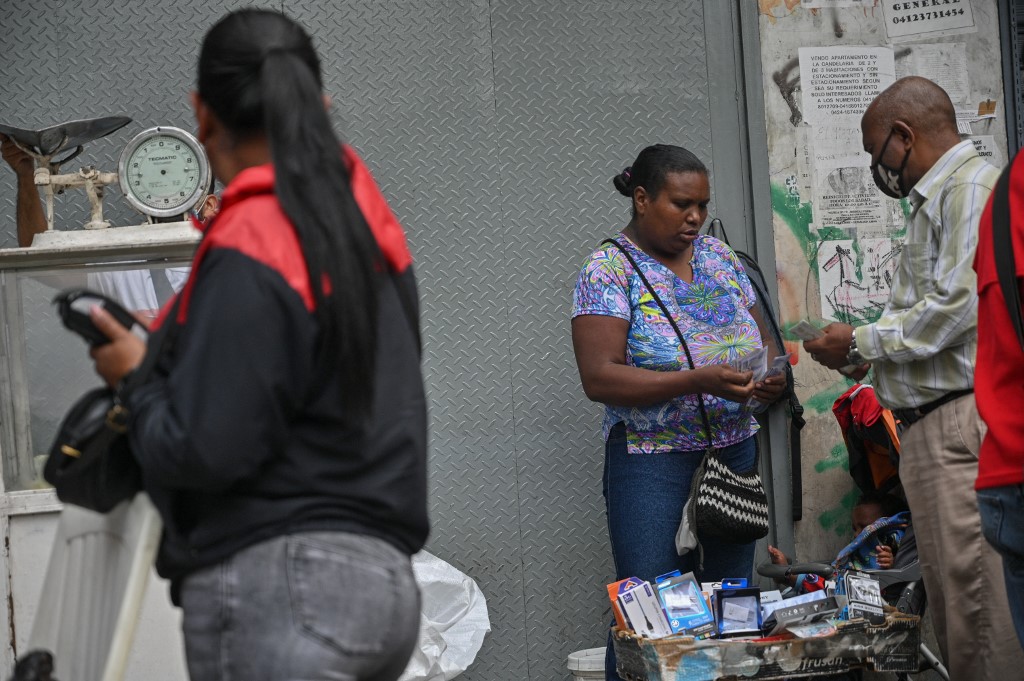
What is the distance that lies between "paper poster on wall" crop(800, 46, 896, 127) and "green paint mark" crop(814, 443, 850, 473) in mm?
1395

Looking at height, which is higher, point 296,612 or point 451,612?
point 296,612

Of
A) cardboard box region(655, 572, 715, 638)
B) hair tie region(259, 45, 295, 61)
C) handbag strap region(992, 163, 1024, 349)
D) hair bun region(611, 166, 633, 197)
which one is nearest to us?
hair tie region(259, 45, 295, 61)

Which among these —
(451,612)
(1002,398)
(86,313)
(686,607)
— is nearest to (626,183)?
(686,607)

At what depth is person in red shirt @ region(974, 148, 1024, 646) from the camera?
2477mm

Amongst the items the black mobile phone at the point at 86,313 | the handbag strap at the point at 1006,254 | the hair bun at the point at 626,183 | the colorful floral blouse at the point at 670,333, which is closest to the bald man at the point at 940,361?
the colorful floral blouse at the point at 670,333

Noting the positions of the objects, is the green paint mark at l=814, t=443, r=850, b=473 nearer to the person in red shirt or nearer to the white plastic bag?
the white plastic bag

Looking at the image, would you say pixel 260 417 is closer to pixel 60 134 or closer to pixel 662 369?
pixel 662 369

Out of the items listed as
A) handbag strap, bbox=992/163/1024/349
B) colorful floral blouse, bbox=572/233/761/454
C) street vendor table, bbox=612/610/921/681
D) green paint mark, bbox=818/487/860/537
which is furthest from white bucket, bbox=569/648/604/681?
handbag strap, bbox=992/163/1024/349

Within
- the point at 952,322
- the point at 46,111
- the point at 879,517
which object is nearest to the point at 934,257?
the point at 952,322

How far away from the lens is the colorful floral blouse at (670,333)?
3822 mm

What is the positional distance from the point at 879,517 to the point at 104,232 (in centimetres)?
313

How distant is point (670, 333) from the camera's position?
151 inches

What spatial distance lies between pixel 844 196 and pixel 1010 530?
2.66 meters

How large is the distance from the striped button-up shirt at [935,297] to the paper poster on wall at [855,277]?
118cm
